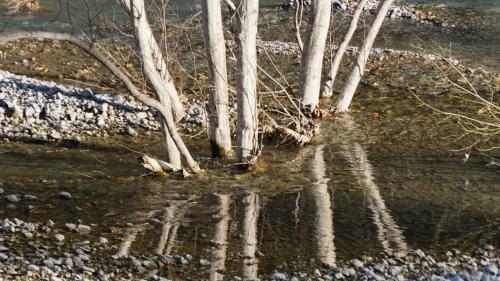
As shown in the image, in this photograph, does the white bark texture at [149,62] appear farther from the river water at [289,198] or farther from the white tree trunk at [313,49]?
the white tree trunk at [313,49]

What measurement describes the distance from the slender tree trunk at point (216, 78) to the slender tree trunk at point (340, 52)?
14.8 ft

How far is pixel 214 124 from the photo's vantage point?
12211mm

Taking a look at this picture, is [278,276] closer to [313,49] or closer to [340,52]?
[313,49]

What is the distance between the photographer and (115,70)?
9.59 meters

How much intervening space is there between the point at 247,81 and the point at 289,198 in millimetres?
1798

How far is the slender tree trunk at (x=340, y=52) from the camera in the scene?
51.2ft

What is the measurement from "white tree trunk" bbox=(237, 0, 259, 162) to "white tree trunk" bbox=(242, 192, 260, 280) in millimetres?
943

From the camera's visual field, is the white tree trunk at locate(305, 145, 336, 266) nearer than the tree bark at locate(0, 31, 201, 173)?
No

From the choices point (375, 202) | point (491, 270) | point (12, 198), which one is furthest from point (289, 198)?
point (12, 198)

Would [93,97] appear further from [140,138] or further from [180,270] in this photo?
[180,270]

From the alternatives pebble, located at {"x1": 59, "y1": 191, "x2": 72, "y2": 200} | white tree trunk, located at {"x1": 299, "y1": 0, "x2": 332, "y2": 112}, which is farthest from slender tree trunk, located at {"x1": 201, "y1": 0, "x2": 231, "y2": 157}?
white tree trunk, located at {"x1": 299, "y1": 0, "x2": 332, "y2": 112}

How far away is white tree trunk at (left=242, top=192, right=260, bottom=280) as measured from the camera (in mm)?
Answer: 8727

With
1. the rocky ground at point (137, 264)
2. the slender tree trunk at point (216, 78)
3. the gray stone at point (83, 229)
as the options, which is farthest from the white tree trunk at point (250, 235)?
the gray stone at point (83, 229)

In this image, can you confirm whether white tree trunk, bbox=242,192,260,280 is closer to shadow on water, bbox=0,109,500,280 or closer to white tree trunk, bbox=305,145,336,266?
shadow on water, bbox=0,109,500,280
